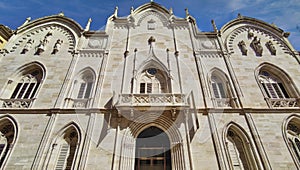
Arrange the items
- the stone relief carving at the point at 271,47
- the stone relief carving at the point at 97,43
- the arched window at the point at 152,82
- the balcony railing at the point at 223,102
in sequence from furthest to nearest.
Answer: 1. the stone relief carving at the point at 97,43
2. the stone relief carving at the point at 271,47
3. the arched window at the point at 152,82
4. the balcony railing at the point at 223,102

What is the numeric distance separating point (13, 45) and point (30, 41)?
4.44ft

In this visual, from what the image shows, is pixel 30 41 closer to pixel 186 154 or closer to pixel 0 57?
pixel 0 57

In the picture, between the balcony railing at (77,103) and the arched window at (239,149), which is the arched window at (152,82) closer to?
the balcony railing at (77,103)

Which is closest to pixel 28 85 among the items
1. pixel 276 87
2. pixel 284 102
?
pixel 284 102

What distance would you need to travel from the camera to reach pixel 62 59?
48.3 feet

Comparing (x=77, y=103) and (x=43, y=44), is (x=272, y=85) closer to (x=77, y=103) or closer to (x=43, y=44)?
(x=77, y=103)

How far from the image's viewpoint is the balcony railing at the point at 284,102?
1223 cm

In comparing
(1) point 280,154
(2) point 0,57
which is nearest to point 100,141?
(1) point 280,154

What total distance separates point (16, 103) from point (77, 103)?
4.05 metres

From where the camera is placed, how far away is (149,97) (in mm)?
11250

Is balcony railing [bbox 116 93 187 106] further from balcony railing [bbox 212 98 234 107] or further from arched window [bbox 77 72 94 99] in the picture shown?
arched window [bbox 77 72 94 99]

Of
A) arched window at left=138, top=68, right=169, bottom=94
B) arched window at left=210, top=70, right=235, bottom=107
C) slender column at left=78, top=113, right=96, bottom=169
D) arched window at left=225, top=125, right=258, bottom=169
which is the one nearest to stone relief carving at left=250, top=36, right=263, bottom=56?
arched window at left=210, top=70, right=235, bottom=107

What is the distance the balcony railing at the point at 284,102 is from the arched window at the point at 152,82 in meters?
7.13

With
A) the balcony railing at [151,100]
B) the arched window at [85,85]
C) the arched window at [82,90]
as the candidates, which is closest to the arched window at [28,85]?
the arched window at [82,90]
